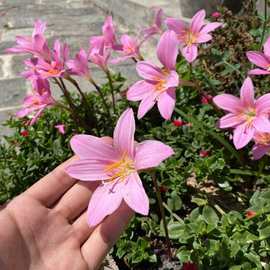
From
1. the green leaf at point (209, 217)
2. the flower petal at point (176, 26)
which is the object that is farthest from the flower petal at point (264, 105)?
the flower petal at point (176, 26)

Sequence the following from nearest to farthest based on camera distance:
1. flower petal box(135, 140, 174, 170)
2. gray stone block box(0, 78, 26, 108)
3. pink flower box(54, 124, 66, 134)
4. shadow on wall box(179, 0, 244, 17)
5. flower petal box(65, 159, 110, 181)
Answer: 1. flower petal box(135, 140, 174, 170)
2. flower petal box(65, 159, 110, 181)
3. pink flower box(54, 124, 66, 134)
4. gray stone block box(0, 78, 26, 108)
5. shadow on wall box(179, 0, 244, 17)

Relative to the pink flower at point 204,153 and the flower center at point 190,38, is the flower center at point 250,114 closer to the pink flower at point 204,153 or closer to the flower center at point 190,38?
the flower center at point 190,38

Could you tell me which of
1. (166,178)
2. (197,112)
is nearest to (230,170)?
(166,178)

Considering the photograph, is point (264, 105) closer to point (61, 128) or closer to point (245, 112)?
point (245, 112)

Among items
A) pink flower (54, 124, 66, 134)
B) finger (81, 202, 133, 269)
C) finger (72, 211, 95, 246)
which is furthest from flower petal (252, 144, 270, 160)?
pink flower (54, 124, 66, 134)

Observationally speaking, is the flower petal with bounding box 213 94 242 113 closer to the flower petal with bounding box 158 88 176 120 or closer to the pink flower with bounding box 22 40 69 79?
the flower petal with bounding box 158 88 176 120
